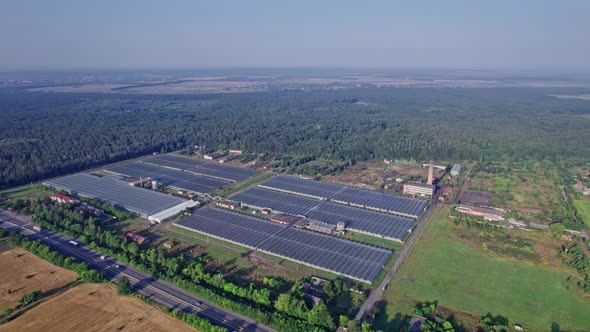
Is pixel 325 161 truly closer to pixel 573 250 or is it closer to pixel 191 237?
pixel 191 237

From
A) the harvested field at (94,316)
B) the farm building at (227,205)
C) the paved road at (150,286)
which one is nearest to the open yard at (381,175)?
the farm building at (227,205)

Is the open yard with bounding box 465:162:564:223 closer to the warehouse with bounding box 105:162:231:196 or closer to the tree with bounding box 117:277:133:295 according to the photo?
the warehouse with bounding box 105:162:231:196

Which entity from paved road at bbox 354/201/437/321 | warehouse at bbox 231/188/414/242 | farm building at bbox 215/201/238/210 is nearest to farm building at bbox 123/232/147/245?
farm building at bbox 215/201/238/210

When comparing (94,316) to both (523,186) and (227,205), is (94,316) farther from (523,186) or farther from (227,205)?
(523,186)

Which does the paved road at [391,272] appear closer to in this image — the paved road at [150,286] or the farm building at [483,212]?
the farm building at [483,212]

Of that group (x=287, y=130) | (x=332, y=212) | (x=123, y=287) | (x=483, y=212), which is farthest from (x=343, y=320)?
(x=287, y=130)

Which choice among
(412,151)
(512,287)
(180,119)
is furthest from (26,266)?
(180,119)
